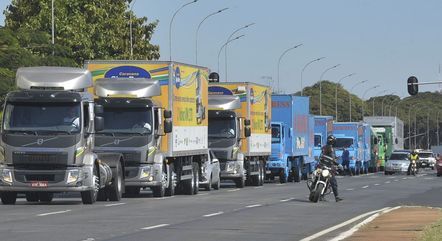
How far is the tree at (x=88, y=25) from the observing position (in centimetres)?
7169

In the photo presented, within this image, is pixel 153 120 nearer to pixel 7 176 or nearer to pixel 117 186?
pixel 117 186

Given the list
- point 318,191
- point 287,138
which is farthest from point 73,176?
point 287,138

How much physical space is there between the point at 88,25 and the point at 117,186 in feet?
144

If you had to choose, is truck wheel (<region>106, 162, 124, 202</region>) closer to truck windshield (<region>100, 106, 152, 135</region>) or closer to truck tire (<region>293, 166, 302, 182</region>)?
truck windshield (<region>100, 106, 152, 135</region>)

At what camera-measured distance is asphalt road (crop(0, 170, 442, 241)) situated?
19141 millimetres

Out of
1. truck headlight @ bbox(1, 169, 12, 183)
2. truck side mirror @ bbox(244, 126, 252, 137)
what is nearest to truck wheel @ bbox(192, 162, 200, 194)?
truck side mirror @ bbox(244, 126, 252, 137)

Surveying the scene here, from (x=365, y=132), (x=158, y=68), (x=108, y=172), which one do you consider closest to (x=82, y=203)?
(x=108, y=172)

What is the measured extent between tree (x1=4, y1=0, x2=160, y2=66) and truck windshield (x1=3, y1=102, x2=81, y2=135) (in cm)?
4116

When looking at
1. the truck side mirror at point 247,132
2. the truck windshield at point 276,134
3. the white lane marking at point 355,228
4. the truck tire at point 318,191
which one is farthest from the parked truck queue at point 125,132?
the white lane marking at point 355,228

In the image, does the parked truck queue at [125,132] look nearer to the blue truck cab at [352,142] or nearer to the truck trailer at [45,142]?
the truck trailer at [45,142]

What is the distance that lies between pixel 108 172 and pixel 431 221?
10.2 meters

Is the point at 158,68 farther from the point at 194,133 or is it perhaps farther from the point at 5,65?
the point at 5,65

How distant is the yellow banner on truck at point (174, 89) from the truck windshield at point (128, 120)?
1.12 metres

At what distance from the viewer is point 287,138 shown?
5300cm
